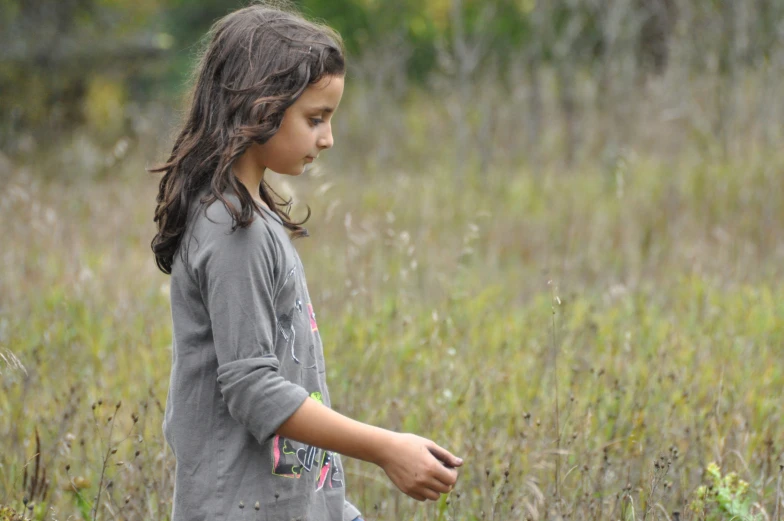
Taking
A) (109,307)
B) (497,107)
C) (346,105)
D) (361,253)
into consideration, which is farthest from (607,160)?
(346,105)

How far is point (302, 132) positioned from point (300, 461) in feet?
2.01

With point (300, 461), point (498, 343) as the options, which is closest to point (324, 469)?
point (300, 461)

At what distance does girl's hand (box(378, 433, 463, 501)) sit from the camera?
4.94ft

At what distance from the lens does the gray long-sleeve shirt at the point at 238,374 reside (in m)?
1.50

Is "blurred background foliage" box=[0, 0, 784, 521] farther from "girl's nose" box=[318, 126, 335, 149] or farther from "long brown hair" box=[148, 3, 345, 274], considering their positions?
A: "girl's nose" box=[318, 126, 335, 149]

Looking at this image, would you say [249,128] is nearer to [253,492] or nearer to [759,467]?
[253,492]

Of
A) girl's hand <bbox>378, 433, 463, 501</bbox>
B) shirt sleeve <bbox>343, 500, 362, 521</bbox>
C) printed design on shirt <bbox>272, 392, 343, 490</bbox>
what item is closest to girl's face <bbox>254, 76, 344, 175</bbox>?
printed design on shirt <bbox>272, 392, 343, 490</bbox>

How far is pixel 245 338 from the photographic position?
1.50 m

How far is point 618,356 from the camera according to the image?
A: 3.82m

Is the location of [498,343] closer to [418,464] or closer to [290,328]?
[290,328]

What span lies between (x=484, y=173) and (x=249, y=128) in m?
6.62

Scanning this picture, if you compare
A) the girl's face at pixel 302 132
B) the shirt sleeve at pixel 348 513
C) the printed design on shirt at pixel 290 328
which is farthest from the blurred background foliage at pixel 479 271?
the printed design on shirt at pixel 290 328

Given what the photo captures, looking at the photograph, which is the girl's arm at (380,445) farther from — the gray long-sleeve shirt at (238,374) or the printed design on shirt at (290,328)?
the printed design on shirt at (290,328)

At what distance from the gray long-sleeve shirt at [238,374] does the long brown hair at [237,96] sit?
0.14ft
